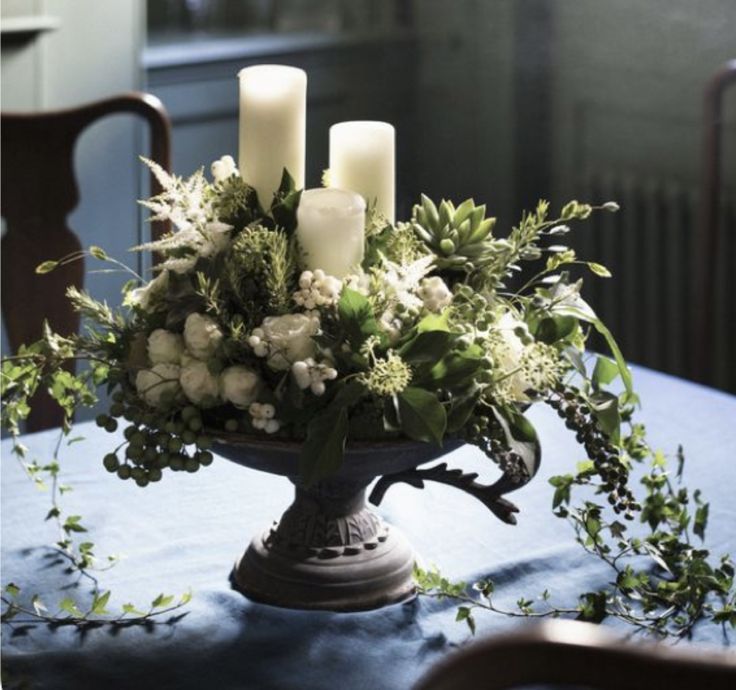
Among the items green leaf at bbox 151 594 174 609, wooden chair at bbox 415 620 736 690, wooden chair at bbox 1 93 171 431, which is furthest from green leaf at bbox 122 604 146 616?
wooden chair at bbox 1 93 171 431

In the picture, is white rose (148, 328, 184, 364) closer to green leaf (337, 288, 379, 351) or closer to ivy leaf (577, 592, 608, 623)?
green leaf (337, 288, 379, 351)

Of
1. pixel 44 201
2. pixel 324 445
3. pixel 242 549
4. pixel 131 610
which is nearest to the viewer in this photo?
pixel 324 445

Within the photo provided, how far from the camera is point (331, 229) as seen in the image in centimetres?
118

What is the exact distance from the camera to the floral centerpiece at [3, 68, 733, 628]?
112 centimetres

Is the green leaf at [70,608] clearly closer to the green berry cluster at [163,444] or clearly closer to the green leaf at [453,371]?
the green berry cluster at [163,444]

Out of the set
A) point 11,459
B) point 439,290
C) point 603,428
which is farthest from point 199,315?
point 11,459

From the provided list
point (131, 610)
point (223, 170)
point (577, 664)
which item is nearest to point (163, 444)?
point (131, 610)

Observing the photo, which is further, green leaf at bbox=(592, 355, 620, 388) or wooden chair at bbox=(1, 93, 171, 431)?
wooden chair at bbox=(1, 93, 171, 431)

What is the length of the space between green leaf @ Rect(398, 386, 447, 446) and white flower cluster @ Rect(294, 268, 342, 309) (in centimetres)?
10

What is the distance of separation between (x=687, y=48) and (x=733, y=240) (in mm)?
373

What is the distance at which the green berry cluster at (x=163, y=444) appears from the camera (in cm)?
113

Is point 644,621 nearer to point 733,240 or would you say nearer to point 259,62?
point 733,240

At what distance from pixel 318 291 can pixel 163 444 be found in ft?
0.53

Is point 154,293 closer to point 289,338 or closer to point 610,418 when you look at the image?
point 289,338
